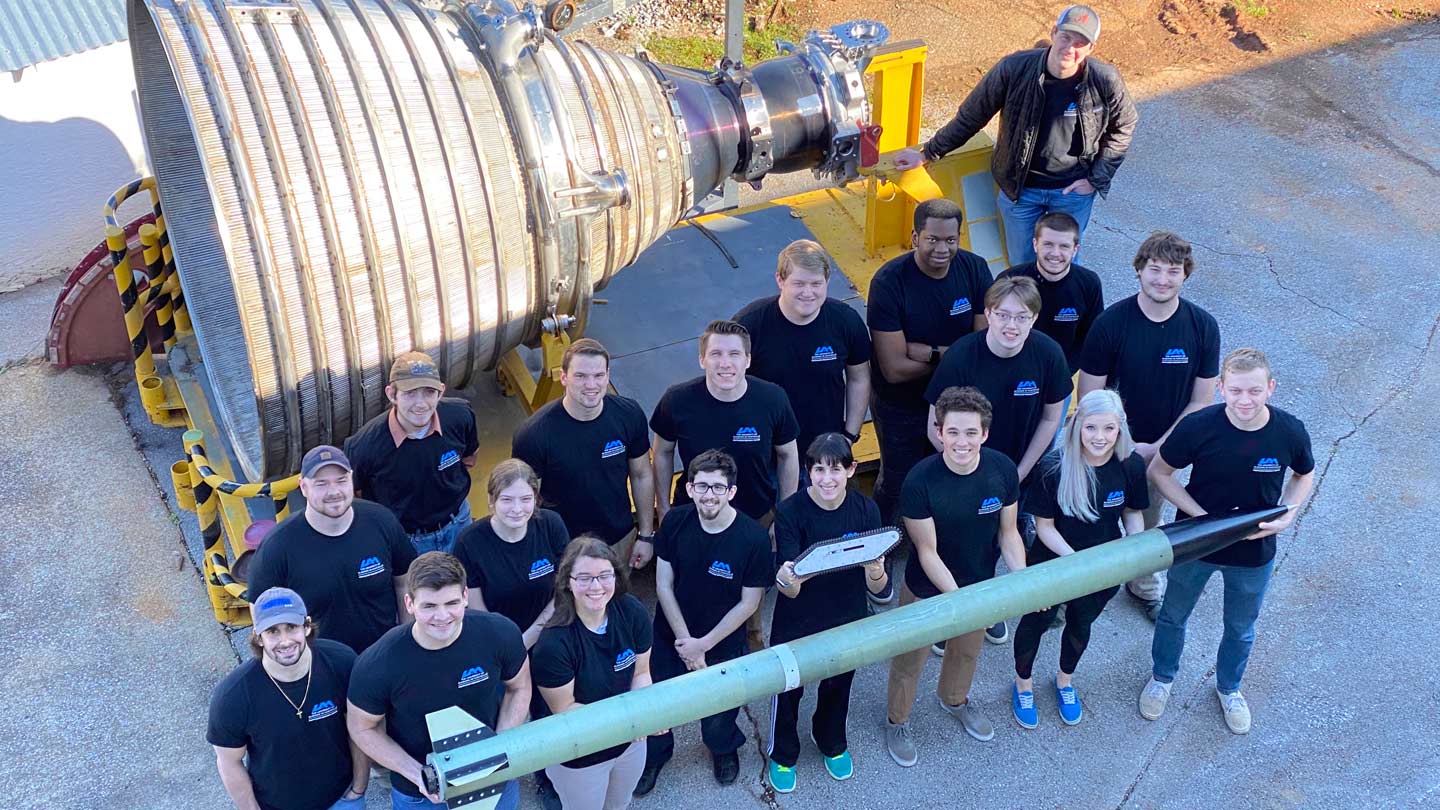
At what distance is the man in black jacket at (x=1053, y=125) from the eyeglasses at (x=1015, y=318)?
5.87 ft

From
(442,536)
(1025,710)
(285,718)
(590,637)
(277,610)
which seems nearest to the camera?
(277,610)

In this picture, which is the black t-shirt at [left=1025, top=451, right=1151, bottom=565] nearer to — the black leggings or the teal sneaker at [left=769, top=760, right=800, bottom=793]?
the black leggings

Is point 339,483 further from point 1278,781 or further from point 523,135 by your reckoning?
point 1278,781

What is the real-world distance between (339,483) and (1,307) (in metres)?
5.13

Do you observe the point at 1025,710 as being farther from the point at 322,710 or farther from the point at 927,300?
the point at 322,710

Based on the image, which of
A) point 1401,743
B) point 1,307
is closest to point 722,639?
point 1401,743

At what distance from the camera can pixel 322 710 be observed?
392 cm

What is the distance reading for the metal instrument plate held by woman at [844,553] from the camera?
428cm

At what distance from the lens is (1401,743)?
Result: 17.3 ft

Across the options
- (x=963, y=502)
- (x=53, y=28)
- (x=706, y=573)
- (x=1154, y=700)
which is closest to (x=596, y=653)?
(x=706, y=573)

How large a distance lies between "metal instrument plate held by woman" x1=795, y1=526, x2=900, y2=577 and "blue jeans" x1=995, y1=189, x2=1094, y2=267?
276 cm

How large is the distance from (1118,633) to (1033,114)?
2.59 meters

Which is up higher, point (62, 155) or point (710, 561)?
point (710, 561)

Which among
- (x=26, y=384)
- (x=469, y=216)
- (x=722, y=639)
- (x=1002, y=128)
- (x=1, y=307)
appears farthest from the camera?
(x=1, y=307)
